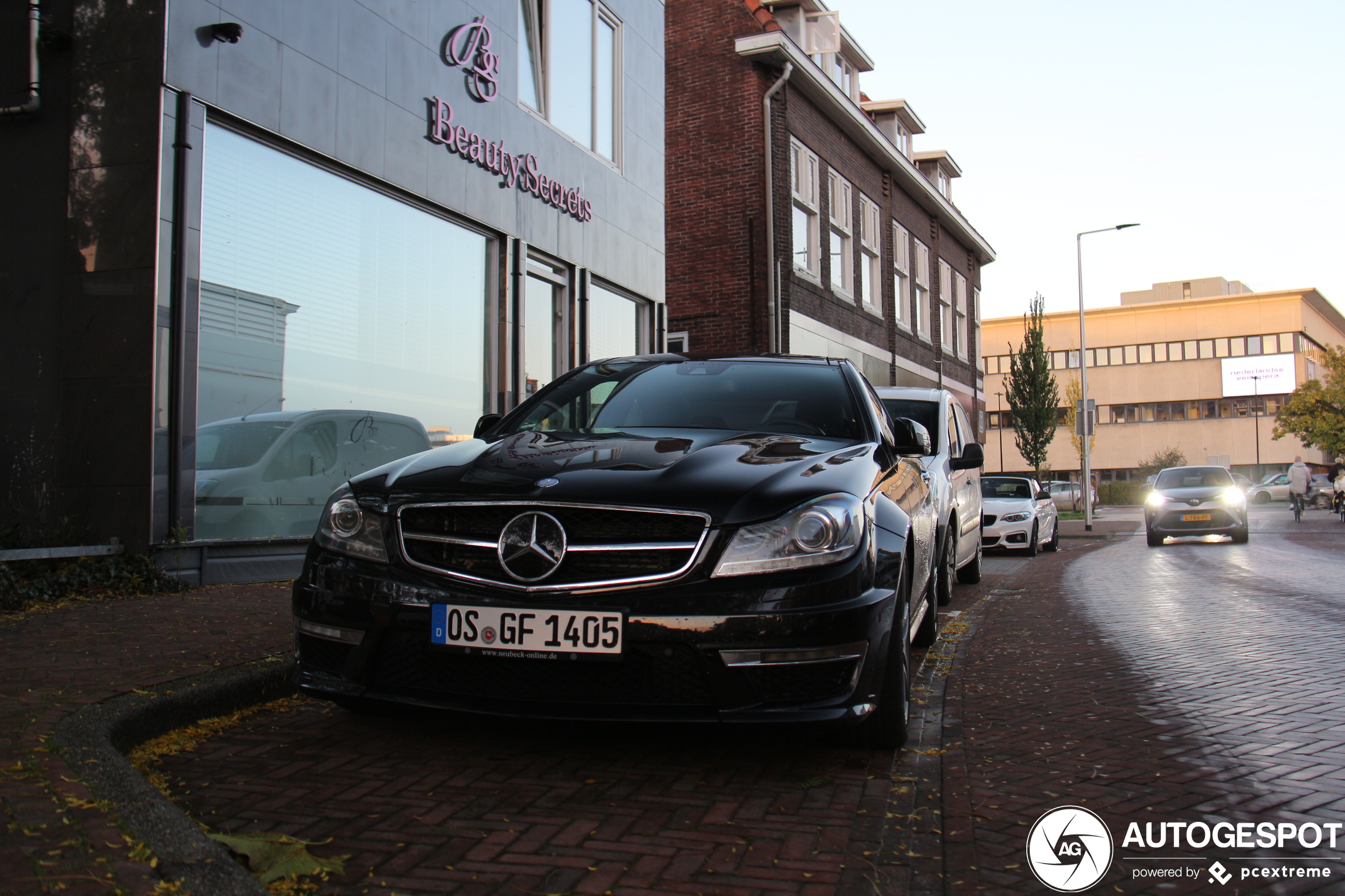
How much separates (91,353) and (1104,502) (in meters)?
72.9

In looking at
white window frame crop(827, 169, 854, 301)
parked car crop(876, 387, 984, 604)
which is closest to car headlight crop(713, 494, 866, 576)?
parked car crop(876, 387, 984, 604)

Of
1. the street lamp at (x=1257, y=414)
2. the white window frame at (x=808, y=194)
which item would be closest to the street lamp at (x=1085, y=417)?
the white window frame at (x=808, y=194)

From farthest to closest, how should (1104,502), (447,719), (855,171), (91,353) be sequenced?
(1104,502) < (855,171) < (91,353) < (447,719)

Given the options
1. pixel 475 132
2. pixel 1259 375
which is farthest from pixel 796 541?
pixel 1259 375

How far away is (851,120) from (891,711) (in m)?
21.3

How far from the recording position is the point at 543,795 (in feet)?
10.4

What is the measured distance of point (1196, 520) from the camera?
19.0 metres

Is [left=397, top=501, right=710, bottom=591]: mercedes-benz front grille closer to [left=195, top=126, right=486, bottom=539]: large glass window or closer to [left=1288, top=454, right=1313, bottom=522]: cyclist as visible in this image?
[left=195, top=126, right=486, bottom=539]: large glass window

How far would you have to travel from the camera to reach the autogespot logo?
8.61 ft

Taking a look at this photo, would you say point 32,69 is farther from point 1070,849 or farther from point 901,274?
point 901,274

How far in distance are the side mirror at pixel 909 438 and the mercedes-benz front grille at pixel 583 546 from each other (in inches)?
67.9

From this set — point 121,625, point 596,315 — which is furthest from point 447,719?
point 596,315

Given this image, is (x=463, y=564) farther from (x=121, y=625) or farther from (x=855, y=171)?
(x=855, y=171)

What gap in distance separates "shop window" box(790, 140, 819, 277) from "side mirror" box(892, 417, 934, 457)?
637 inches
